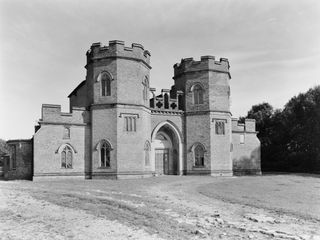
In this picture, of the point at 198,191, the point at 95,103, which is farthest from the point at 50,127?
the point at 198,191

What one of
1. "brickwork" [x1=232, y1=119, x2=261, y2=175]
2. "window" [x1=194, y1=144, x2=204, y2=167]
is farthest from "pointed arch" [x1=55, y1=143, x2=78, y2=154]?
"brickwork" [x1=232, y1=119, x2=261, y2=175]

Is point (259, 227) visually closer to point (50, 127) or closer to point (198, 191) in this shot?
point (198, 191)

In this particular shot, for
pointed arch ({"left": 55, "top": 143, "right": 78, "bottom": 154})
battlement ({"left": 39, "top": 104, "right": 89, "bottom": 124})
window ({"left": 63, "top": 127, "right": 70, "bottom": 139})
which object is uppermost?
battlement ({"left": 39, "top": 104, "right": 89, "bottom": 124})

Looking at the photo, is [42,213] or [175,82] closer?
[42,213]

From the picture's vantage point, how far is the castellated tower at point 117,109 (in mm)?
28188

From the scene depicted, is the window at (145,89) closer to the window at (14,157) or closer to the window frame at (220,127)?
the window frame at (220,127)

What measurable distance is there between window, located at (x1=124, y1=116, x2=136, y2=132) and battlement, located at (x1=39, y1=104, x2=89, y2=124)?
11.3ft

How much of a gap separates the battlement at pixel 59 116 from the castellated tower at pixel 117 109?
39.6 inches

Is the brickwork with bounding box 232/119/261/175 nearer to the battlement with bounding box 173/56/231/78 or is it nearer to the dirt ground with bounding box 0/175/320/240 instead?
the battlement with bounding box 173/56/231/78

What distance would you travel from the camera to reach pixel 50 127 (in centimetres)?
2753

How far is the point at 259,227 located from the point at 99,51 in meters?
22.1

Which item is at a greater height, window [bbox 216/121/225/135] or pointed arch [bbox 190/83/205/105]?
pointed arch [bbox 190/83/205/105]

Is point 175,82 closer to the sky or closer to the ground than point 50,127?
closer to the sky

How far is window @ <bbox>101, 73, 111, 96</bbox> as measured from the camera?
94.5 ft
